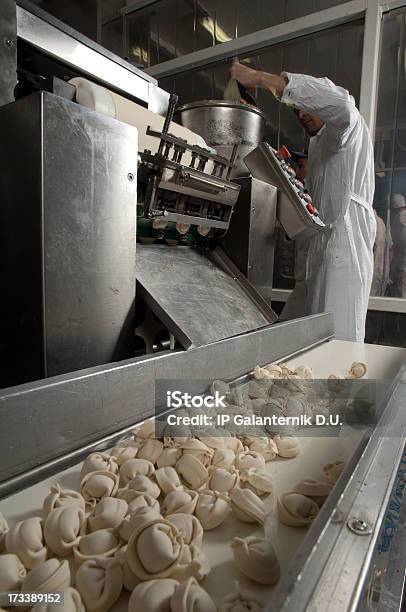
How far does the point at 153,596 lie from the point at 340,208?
2.38 meters

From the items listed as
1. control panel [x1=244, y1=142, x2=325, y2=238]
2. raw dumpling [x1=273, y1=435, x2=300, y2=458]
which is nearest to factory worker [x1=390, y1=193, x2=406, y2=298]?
control panel [x1=244, y1=142, x2=325, y2=238]

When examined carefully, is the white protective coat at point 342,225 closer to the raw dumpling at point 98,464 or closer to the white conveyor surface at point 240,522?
the white conveyor surface at point 240,522

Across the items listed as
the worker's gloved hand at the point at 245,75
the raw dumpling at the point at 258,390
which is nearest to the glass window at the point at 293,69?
the worker's gloved hand at the point at 245,75

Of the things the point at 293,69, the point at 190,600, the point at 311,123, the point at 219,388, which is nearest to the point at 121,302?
the point at 219,388

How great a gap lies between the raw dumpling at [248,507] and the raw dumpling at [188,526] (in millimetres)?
62

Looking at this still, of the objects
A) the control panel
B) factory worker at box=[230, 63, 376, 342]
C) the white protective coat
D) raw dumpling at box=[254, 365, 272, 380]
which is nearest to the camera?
raw dumpling at box=[254, 365, 272, 380]

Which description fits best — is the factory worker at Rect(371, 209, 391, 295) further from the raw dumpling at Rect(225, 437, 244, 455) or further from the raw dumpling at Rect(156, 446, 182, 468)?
the raw dumpling at Rect(156, 446, 182, 468)

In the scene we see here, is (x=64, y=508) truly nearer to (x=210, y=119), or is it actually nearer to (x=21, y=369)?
(x=21, y=369)

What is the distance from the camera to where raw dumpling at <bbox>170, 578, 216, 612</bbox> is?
0.40 m

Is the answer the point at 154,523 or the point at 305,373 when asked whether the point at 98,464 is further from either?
the point at 305,373

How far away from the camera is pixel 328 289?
2439 millimetres

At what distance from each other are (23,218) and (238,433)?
27.2 inches

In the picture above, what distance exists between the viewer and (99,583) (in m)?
0.45

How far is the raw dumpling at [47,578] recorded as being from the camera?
44 cm
